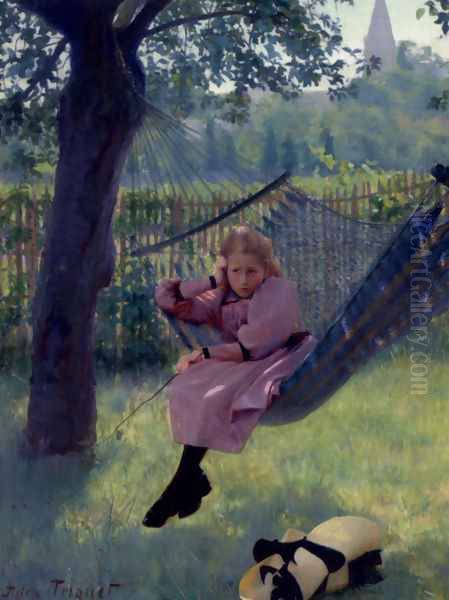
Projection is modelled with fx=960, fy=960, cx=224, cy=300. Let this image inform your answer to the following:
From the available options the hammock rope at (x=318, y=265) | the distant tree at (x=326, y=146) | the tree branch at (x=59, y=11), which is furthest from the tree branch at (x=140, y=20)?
the distant tree at (x=326, y=146)

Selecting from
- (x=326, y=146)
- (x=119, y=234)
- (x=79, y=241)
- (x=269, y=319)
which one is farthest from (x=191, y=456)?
(x=326, y=146)

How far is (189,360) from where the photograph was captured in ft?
11.8

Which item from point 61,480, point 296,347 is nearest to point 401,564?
point 296,347

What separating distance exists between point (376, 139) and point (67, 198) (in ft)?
114

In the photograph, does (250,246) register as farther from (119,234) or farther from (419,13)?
(119,234)

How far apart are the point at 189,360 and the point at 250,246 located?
0.49 metres

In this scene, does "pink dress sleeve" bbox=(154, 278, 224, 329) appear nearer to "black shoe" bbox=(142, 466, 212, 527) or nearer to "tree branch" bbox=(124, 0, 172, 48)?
"black shoe" bbox=(142, 466, 212, 527)

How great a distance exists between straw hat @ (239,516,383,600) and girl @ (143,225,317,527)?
384mm

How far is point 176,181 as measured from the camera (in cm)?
399

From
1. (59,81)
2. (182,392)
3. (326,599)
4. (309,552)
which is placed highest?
(59,81)

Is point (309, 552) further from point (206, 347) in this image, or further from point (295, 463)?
point (295, 463)

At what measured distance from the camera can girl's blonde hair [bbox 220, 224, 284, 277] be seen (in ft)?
11.8

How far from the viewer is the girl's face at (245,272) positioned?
362 centimetres

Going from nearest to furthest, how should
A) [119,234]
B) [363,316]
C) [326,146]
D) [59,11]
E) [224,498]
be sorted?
[363,316], [59,11], [224,498], [119,234], [326,146]
